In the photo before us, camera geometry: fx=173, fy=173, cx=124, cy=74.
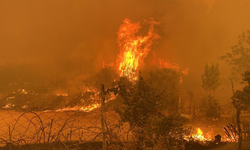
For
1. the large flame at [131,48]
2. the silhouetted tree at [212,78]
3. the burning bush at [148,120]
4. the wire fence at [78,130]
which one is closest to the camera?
the wire fence at [78,130]

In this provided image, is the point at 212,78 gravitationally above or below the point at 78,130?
above

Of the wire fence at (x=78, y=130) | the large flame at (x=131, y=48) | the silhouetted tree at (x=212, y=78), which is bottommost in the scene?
the wire fence at (x=78, y=130)

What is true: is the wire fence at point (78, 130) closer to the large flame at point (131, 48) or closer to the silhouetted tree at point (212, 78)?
the silhouetted tree at point (212, 78)

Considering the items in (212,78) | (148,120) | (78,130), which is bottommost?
(78,130)

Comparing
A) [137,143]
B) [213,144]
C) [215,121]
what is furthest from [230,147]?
[215,121]

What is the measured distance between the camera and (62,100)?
30.6 meters

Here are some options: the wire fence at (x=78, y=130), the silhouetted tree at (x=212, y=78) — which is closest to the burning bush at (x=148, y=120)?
the wire fence at (x=78, y=130)

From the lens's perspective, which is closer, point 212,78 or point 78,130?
point 78,130

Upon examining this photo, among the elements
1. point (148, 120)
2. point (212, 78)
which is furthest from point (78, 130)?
point (212, 78)

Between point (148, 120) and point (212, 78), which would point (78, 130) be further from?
point (212, 78)

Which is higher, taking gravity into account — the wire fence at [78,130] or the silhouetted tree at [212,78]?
the silhouetted tree at [212,78]

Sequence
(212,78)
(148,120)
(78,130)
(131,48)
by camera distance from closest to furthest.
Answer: (148,120) < (78,130) < (212,78) < (131,48)

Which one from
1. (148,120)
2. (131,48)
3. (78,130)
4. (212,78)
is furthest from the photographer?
(131,48)

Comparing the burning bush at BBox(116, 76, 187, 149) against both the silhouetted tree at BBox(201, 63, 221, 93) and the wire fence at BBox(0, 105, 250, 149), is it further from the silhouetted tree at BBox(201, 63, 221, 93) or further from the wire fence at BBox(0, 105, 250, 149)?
the silhouetted tree at BBox(201, 63, 221, 93)
